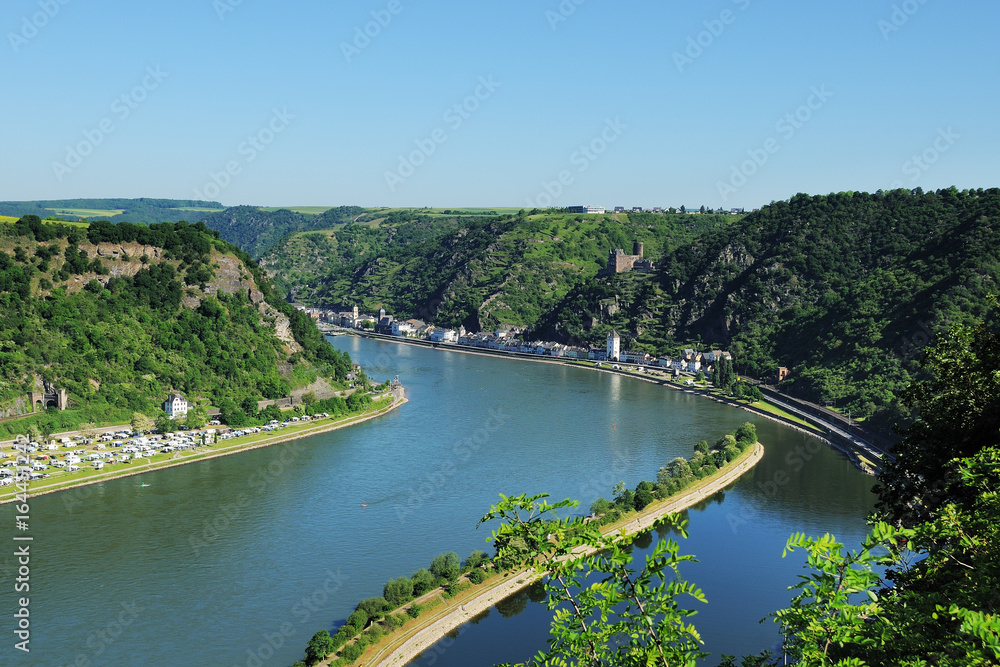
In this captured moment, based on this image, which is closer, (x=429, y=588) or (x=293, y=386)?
(x=429, y=588)

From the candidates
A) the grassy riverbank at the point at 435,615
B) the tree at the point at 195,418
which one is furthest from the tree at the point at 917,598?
the tree at the point at 195,418

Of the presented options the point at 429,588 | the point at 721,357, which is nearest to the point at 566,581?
the point at 429,588

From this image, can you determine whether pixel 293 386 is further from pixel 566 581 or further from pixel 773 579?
pixel 566 581

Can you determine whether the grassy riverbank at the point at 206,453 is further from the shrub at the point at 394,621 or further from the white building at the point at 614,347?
the white building at the point at 614,347

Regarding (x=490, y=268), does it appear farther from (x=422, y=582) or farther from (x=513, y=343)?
(x=422, y=582)

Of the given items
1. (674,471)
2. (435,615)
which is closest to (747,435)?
(674,471)
